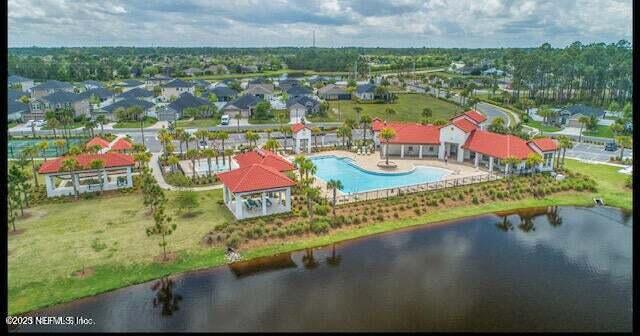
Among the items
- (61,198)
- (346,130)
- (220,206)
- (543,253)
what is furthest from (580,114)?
(61,198)

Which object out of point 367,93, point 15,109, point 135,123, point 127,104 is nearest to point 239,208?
point 135,123

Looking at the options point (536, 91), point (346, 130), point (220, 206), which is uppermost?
point (536, 91)

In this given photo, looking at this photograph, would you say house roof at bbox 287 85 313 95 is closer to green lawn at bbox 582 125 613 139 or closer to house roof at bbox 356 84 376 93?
house roof at bbox 356 84 376 93

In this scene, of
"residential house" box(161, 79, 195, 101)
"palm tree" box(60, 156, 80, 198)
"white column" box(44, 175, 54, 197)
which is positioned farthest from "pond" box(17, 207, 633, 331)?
"residential house" box(161, 79, 195, 101)

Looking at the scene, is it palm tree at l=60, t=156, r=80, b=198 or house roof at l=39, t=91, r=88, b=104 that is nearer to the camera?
palm tree at l=60, t=156, r=80, b=198

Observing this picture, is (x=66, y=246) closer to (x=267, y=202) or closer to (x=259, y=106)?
(x=267, y=202)

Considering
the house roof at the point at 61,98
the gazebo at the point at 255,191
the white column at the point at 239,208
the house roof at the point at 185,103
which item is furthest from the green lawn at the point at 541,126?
the house roof at the point at 61,98

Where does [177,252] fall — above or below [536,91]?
below
